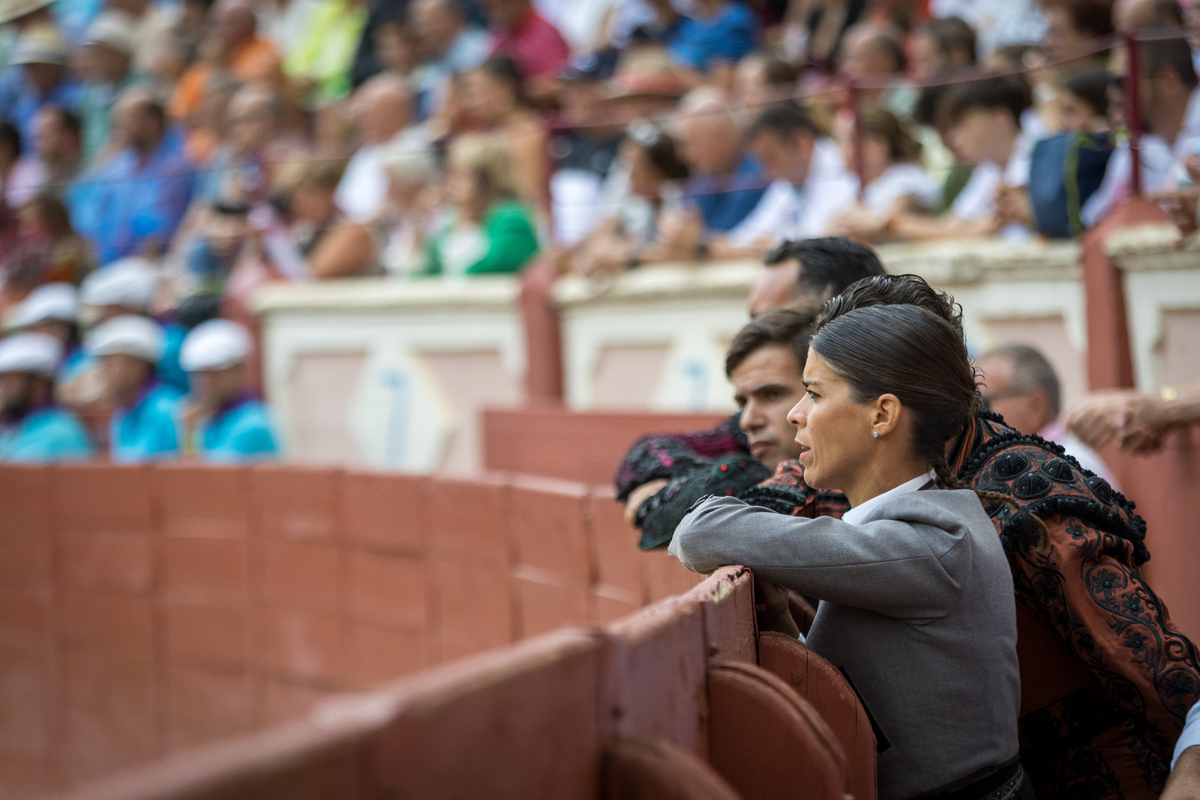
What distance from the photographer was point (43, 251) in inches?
314

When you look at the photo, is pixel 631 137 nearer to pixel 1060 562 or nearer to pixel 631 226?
pixel 631 226

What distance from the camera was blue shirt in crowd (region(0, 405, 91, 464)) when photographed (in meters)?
5.89

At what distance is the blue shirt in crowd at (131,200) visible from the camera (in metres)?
7.71

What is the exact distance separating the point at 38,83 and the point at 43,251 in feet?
10.4

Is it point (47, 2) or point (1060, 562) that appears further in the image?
point (47, 2)

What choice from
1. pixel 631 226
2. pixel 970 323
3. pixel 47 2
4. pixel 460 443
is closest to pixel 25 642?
pixel 460 443

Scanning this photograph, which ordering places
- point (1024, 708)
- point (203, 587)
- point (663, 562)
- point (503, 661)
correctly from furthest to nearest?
point (203, 587) < point (663, 562) < point (1024, 708) < point (503, 661)

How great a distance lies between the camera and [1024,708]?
173 centimetres

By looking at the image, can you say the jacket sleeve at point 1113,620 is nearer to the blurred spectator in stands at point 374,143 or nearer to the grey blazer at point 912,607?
the grey blazer at point 912,607

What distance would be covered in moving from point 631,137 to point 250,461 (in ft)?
7.31

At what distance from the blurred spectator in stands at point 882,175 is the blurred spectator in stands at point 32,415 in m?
3.89

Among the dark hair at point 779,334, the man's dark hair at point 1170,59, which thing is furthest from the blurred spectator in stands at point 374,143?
the dark hair at point 779,334

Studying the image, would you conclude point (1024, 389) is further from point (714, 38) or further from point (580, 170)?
point (714, 38)

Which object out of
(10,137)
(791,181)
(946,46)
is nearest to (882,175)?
(791,181)
